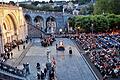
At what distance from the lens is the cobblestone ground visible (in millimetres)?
41688

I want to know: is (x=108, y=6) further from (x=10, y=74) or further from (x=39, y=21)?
(x=10, y=74)

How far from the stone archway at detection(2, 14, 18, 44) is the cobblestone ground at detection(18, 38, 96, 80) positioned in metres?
6.74

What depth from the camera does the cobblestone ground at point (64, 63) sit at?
1641 inches

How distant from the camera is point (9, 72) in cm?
3594

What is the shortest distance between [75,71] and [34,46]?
28.9m

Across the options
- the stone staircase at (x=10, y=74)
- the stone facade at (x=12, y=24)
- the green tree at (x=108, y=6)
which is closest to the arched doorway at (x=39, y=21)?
the green tree at (x=108, y=6)

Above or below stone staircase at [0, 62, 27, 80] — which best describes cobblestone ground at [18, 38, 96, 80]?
below

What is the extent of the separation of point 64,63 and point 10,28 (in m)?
28.9

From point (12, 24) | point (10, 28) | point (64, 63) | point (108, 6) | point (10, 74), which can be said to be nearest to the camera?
point (10, 74)

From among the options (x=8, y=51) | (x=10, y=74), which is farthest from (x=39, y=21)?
(x=10, y=74)

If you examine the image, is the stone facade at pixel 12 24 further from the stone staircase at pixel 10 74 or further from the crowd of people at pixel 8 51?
the stone staircase at pixel 10 74

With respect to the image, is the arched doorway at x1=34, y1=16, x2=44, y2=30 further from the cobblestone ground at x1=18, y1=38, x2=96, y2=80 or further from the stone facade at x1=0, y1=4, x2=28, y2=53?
the cobblestone ground at x1=18, y1=38, x2=96, y2=80

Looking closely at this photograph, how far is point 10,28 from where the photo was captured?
7656 centimetres

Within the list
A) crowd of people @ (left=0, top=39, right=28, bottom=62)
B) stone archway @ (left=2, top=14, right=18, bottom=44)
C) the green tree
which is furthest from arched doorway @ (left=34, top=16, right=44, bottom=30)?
crowd of people @ (left=0, top=39, right=28, bottom=62)
